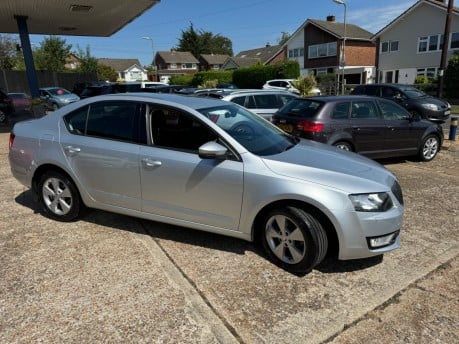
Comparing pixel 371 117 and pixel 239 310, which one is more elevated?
pixel 371 117

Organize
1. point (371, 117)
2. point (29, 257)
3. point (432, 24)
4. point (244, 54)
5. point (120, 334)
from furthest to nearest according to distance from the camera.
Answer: point (244, 54) → point (432, 24) → point (371, 117) → point (29, 257) → point (120, 334)

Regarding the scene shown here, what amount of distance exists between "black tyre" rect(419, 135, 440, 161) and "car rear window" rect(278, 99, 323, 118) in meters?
2.79

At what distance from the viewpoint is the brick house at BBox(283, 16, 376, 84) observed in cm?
4058

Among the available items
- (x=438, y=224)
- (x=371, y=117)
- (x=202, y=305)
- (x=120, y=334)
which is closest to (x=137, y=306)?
(x=120, y=334)

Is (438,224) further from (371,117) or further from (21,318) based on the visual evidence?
(21,318)

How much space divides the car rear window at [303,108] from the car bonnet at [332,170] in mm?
3222

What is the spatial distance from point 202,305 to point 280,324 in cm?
64

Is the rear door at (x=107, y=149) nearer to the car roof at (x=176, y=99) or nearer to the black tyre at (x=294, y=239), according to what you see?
the car roof at (x=176, y=99)

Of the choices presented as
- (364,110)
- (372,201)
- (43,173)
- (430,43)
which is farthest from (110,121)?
(430,43)

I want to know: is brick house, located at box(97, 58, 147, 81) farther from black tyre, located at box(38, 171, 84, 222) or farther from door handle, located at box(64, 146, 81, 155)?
door handle, located at box(64, 146, 81, 155)

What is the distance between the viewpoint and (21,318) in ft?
9.18

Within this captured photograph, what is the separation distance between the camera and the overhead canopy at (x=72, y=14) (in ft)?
43.4

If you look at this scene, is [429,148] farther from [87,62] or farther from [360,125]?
[87,62]

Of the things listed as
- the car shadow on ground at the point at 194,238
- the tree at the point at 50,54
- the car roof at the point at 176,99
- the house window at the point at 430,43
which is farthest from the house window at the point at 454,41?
the tree at the point at 50,54
